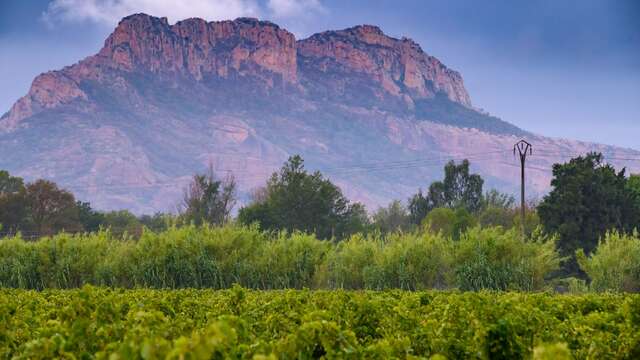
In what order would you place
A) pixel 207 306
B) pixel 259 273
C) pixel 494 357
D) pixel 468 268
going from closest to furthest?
pixel 494 357 < pixel 207 306 < pixel 468 268 < pixel 259 273

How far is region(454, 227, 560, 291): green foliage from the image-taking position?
23016mm

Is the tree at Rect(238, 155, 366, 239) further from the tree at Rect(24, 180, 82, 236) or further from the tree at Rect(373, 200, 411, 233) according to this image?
the tree at Rect(24, 180, 82, 236)

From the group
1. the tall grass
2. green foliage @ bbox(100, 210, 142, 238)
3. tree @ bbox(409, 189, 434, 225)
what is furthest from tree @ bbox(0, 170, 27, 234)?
the tall grass

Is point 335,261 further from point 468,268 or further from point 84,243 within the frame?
point 84,243

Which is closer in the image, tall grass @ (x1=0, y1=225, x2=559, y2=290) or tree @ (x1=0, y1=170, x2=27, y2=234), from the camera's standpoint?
tall grass @ (x1=0, y1=225, x2=559, y2=290)

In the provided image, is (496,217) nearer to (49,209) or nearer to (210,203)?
(210,203)

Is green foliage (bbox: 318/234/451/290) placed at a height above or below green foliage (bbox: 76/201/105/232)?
above

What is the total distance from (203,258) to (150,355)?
814 inches

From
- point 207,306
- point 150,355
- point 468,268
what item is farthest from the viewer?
point 468,268

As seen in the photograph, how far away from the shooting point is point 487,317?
8.10m

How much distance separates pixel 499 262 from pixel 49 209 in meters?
59.9

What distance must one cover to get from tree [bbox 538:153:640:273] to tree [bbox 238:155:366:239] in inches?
871

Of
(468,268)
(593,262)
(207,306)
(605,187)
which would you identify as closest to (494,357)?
(207,306)

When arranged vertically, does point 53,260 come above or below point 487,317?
below
